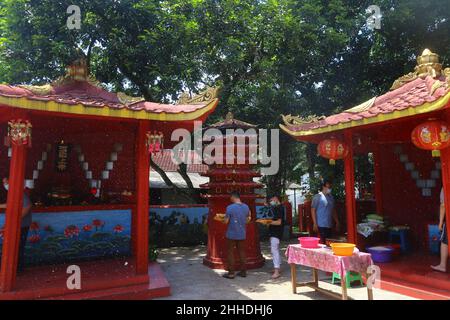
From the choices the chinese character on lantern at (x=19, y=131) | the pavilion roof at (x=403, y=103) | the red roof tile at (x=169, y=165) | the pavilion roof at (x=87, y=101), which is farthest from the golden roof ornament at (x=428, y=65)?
the red roof tile at (x=169, y=165)

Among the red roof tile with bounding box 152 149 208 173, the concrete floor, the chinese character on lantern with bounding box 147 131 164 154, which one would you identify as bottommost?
the concrete floor

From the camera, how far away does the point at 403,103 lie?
5.87 m

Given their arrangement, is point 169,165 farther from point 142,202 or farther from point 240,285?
point 142,202

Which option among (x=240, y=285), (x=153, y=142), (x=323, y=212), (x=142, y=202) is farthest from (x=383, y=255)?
(x=153, y=142)

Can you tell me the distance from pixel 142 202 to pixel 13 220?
6.08 ft

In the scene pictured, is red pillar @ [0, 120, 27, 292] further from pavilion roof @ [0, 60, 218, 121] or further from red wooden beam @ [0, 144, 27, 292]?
pavilion roof @ [0, 60, 218, 121]

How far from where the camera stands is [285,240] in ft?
41.2

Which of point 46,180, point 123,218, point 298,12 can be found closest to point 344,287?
point 123,218

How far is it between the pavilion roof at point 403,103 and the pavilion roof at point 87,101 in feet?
7.82

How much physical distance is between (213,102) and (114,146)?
323 centimetres

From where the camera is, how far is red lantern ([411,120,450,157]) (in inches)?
212

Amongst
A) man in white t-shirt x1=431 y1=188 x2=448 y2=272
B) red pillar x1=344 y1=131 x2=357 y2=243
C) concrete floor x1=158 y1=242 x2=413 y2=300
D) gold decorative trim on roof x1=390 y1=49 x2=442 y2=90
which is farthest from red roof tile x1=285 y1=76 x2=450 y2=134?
concrete floor x1=158 y1=242 x2=413 y2=300

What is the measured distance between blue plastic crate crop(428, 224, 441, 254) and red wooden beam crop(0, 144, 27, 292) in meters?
7.55
